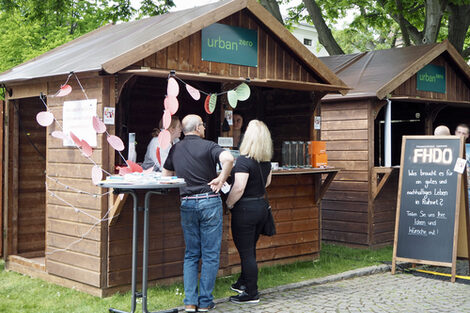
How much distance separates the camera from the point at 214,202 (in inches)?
226

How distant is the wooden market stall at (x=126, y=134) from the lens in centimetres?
630

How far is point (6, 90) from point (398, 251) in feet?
17.9

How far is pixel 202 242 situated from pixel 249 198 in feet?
2.20

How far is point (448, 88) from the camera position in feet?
35.3

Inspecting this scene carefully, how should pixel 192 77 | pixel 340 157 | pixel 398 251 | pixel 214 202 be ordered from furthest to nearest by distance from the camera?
pixel 340 157 → pixel 398 251 → pixel 192 77 → pixel 214 202

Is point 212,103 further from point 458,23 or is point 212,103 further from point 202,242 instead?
point 458,23

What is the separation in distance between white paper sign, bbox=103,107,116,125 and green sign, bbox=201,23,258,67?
132cm

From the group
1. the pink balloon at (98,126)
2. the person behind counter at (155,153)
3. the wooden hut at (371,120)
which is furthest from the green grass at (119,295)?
the pink balloon at (98,126)

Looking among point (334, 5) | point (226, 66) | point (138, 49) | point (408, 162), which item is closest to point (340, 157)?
point (408, 162)

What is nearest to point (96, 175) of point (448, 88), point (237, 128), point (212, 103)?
point (212, 103)

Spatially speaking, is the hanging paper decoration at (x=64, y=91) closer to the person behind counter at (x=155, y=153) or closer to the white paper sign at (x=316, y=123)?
the person behind counter at (x=155, y=153)

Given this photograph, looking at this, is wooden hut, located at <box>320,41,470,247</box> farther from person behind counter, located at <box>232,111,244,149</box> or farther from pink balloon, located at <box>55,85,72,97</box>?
pink balloon, located at <box>55,85,72,97</box>

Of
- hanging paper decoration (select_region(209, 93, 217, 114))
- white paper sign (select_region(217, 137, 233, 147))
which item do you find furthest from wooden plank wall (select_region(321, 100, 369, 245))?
hanging paper decoration (select_region(209, 93, 217, 114))

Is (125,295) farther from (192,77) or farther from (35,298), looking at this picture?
(192,77)
